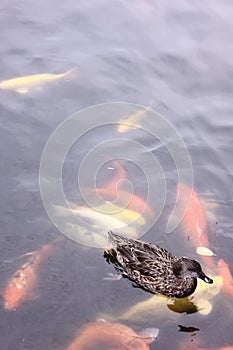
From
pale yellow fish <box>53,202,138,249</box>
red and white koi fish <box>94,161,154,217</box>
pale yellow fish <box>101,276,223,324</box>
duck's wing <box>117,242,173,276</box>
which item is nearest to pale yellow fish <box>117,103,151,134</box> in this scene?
red and white koi fish <box>94,161,154,217</box>

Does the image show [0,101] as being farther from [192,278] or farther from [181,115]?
[192,278]

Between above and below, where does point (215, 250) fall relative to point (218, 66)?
below

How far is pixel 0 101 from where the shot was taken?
34.7ft

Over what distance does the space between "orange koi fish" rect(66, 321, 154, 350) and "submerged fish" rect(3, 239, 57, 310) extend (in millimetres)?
925

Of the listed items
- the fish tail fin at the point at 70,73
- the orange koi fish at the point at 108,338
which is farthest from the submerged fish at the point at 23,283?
the fish tail fin at the point at 70,73

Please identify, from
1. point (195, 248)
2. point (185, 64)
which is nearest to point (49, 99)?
point (185, 64)

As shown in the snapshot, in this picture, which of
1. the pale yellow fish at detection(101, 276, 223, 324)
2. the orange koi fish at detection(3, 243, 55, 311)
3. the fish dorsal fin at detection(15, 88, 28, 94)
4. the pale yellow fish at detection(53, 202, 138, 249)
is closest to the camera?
the orange koi fish at detection(3, 243, 55, 311)

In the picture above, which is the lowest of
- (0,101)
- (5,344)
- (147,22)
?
(5,344)

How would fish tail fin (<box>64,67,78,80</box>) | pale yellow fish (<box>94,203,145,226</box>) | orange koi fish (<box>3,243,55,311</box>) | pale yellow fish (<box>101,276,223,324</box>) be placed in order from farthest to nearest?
fish tail fin (<box>64,67,78,80</box>) → pale yellow fish (<box>94,203,145,226</box>) → pale yellow fish (<box>101,276,223,324</box>) → orange koi fish (<box>3,243,55,311</box>)

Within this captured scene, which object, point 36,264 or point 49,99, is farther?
point 49,99

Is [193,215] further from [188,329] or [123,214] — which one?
[188,329]

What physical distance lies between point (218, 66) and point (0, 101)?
4960 mm

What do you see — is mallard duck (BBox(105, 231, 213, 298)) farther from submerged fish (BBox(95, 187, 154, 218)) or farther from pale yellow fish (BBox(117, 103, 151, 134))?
pale yellow fish (BBox(117, 103, 151, 134))

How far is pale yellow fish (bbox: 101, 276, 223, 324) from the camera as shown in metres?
7.52
